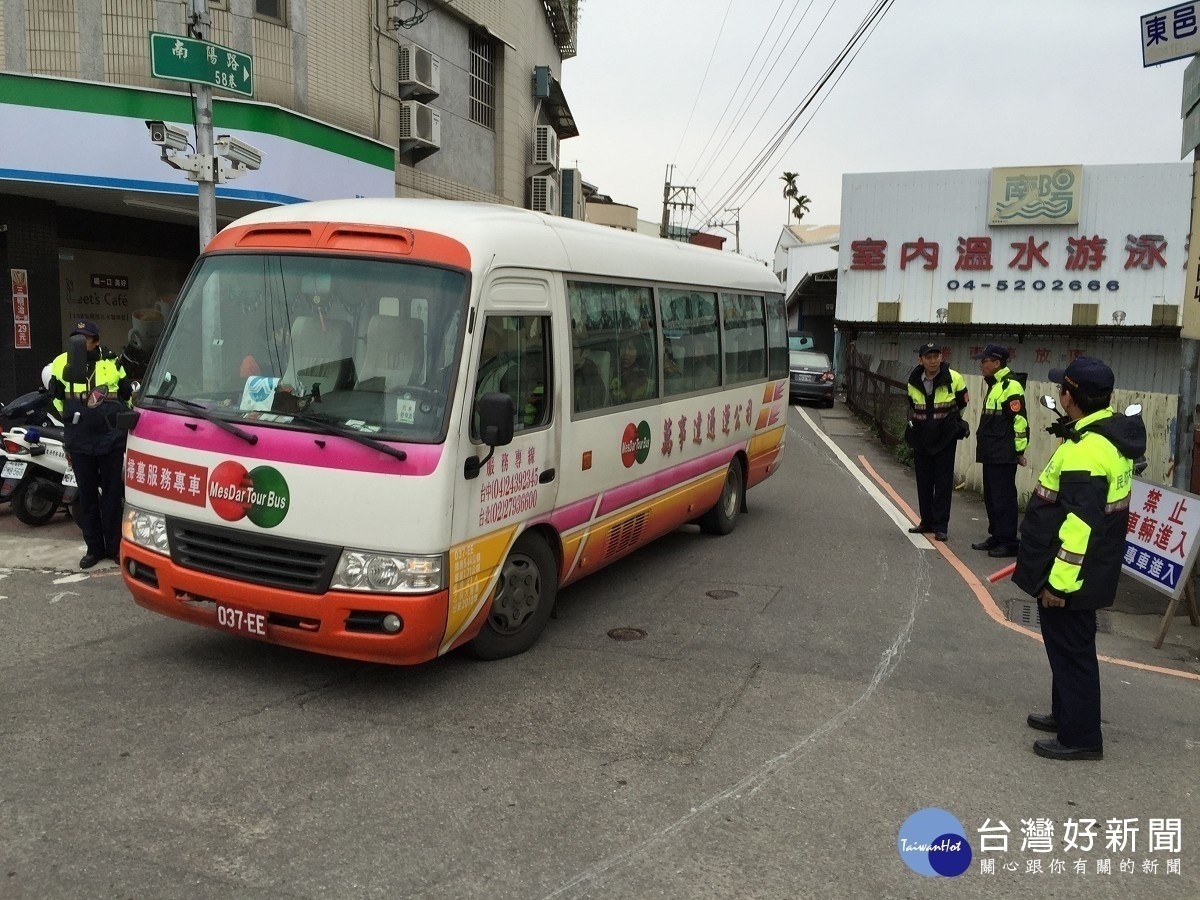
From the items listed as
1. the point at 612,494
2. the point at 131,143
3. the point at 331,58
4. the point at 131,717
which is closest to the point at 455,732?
the point at 131,717

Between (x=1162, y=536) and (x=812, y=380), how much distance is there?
61.9 ft

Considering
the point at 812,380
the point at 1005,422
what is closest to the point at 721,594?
the point at 1005,422

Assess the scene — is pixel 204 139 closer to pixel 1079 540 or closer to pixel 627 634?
pixel 627 634

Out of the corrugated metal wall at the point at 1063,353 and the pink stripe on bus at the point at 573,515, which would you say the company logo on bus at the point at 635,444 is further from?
the corrugated metal wall at the point at 1063,353

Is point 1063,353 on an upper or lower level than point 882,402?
upper

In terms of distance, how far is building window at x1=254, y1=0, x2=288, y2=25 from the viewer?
13.6 meters

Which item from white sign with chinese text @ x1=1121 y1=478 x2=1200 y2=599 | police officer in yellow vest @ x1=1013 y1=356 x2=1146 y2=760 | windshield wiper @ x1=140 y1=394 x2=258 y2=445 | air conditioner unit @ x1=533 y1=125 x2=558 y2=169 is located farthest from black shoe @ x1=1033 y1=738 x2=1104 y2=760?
air conditioner unit @ x1=533 y1=125 x2=558 y2=169

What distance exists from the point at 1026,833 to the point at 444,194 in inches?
674

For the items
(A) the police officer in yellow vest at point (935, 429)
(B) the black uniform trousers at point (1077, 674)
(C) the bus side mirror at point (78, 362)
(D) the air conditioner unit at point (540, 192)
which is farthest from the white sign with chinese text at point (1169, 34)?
(D) the air conditioner unit at point (540, 192)

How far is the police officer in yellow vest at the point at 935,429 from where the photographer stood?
9.55 meters

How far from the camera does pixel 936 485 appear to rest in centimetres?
983

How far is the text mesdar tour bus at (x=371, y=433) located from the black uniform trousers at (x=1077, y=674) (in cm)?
283

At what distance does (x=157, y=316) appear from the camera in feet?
51.3

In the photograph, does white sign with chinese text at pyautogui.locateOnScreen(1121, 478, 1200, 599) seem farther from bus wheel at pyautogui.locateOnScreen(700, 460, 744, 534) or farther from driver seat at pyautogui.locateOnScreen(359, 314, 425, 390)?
driver seat at pyautogui.locateOnScreen(359, 314, 425, 390)
